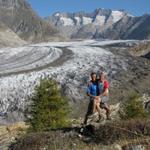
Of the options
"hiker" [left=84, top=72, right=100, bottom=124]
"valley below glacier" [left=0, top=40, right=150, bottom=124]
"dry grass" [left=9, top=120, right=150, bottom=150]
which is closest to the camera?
"dry grass" [left=9, top=120, right=150, bottom=150]

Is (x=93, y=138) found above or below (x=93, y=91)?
below

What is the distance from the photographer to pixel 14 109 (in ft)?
121

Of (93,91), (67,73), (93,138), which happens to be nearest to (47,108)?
(93,91)

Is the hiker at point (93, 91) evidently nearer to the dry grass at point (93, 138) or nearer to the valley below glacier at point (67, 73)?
the dry grass at point (93, 138)

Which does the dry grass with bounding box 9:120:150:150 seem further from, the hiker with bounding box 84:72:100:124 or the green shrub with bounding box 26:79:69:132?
the green shrub with bounding box 26:79:69:132

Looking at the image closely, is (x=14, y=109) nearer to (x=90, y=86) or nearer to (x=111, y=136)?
(x=90, y=86)

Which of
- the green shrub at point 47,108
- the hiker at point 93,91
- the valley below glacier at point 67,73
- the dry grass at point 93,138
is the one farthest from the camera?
the valley below glacier at point 67,73

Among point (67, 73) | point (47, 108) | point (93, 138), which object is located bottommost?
point (93, 138)

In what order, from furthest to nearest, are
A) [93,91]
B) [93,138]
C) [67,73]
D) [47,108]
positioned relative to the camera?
[67,73] → [47,108] → [93,91] → [93,138]

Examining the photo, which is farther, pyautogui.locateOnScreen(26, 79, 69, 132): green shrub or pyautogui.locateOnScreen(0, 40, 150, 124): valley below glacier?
pyautogui.locateOnScreen(0, 40, 150, 124): valley below glacier

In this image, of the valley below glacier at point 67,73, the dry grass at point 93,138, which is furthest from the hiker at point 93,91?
the valley below glacier at point 67,73

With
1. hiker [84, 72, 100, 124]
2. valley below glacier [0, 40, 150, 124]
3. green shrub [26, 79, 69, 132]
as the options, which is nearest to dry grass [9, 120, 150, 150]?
hiker [84, 72, 100, 124]

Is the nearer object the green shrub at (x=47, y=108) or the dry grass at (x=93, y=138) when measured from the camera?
the dry grass at (x=93, y=138)

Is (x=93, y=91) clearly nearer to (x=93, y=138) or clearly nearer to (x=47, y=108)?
(x=93, y=138)
